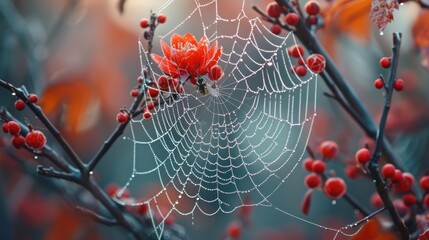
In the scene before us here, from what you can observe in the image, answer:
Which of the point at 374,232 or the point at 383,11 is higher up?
the point at 383,11

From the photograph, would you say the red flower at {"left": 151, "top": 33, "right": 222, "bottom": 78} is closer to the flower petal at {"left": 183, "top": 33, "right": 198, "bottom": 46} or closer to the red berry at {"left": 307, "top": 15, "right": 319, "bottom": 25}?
the flower petal at {"left": 183, "top": 33, "right": 198, "bottom": 46}

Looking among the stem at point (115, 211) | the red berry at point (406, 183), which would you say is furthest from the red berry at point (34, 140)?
the red berry at point (406, 183)

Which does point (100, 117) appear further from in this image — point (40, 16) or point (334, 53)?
point (334, 53)

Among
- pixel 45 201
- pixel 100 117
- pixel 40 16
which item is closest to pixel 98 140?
pixel 100 117

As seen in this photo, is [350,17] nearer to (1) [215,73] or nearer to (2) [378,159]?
(1) [215,73]

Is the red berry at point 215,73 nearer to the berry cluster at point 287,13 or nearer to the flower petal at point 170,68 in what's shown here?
the flower petal at point 170,68

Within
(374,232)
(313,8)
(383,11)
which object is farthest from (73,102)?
(383,11)

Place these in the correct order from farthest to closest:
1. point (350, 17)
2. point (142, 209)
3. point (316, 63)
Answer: point (350, 17) → point (142, 209) → point (316, 63)
